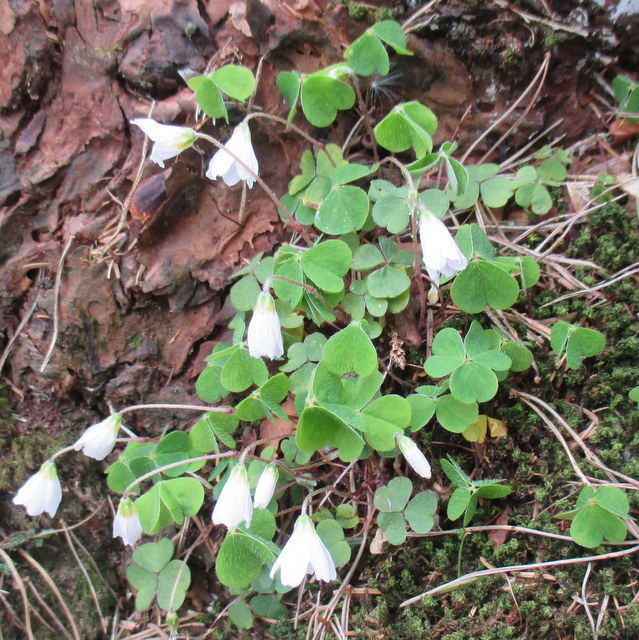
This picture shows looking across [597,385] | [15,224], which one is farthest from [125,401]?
[597,385]

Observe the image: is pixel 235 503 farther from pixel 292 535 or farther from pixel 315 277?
pixel 315 277

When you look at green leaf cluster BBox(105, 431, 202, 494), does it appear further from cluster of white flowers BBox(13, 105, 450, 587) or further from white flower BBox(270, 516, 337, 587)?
white flower BBox(270, 516, 337, 587)

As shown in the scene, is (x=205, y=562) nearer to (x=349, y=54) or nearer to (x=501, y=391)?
(x=501, y=391)

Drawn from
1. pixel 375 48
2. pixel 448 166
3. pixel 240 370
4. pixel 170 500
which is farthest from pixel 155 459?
pixel 375 48

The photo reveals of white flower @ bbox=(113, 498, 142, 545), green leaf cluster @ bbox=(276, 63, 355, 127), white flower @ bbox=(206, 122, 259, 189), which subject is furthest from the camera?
green leaf cluster @ bbox=(276, 63, 355, 127)

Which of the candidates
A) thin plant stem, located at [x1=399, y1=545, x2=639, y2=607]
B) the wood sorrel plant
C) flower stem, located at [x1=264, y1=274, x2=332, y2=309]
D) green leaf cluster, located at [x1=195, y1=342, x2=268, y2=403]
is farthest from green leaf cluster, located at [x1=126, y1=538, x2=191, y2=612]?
flower stem, located at [x1=264, y1=274, x2=332, y2=309]

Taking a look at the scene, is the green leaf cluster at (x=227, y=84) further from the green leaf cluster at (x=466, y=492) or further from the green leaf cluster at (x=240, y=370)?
the green leaf cluster at (x=466, y=492)

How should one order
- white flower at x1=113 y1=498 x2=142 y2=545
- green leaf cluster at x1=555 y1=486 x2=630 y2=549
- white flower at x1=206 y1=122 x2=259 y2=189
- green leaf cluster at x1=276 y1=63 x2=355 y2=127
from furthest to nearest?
green leaf cluster at x1=276 y1=63 x2=355 y2=127
white flower at x1=206 y1=122 x2=259 y2=189
white flower at x1=113 y1=498 x2=142 y2=545
green leaf cluster at x1=555 y1=486 x2=630 y2=549
